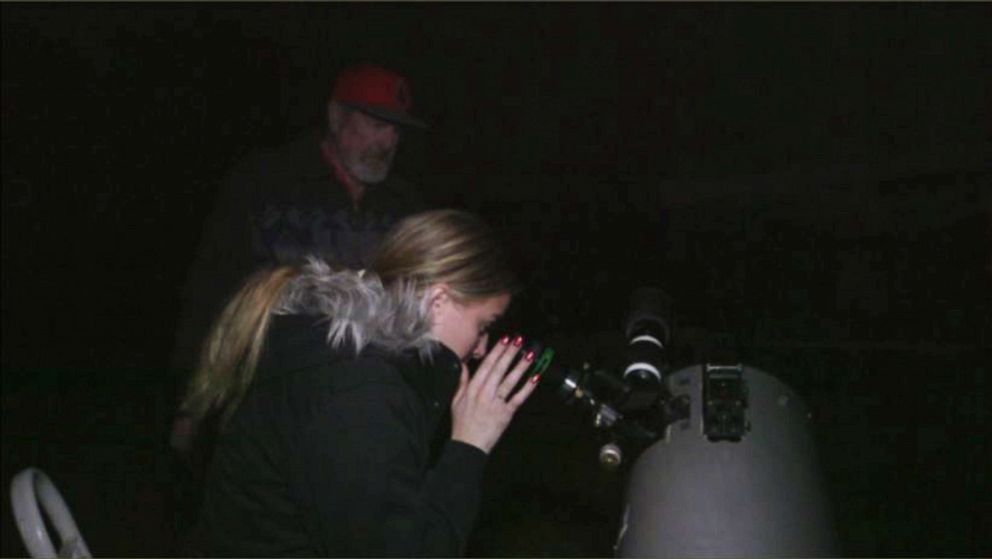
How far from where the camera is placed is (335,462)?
1147 millimetres

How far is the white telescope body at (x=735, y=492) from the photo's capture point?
4.99 ft

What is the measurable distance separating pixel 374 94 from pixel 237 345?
1384 millimetres

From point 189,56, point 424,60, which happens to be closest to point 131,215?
point 189,56

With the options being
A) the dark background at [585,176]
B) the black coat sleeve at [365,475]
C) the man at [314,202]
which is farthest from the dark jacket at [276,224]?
the dark background at [585,176]

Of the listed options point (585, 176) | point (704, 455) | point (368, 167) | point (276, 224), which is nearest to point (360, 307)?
point (704, 455)

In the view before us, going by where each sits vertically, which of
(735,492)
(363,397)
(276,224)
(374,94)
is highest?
(374,94)

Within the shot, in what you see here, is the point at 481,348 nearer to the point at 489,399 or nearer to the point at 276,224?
the point at 489,399

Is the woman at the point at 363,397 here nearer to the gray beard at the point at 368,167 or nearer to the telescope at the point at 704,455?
the telescope at the point at 704,455

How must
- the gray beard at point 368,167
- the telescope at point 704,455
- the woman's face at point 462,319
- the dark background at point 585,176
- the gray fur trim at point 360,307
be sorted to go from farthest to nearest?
the dark background at point 585,176 < the gray beard at point 368,167 < the telescope at point 704,455 < the woman's face at point 462,319 < the gray fur trim at point 360,307

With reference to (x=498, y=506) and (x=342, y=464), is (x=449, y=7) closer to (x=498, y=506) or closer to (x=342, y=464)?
(x=498, y=506)

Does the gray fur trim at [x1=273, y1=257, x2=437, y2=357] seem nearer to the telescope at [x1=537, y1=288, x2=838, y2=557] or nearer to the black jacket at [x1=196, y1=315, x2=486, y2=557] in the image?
the black jacket at [x1=196, y1=315, x2=486, y2=557]

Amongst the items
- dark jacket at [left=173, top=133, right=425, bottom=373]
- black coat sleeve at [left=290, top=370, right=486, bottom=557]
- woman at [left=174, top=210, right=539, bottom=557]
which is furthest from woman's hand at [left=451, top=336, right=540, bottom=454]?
dark jacket at [left=173, top=133, right=425, bottom=373]

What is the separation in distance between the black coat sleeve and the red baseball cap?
152cm

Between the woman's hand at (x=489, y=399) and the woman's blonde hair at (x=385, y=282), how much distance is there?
11cm
